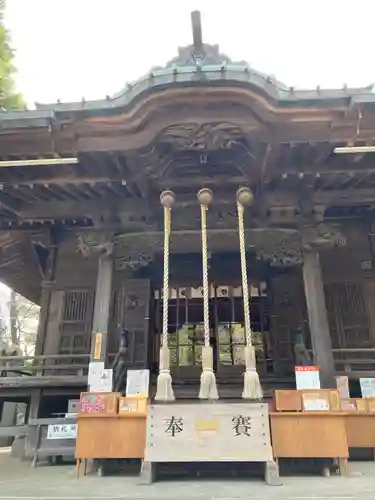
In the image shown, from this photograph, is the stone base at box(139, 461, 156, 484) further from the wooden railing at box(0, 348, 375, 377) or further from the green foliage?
the green foliage

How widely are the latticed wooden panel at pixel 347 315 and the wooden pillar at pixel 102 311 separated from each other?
161 inches

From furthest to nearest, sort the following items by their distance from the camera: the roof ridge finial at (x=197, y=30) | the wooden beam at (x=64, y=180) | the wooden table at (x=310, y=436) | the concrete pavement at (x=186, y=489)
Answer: the wooden beam at (x=64, y=180) → the roof ridge finial at (x=197, y=30) → the wooden table at (x=310, y=436) → the concrete pavement at (x=186, y=489)

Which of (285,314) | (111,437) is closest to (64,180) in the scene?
(111,437)

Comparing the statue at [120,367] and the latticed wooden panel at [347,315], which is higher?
the latticed wooden panel at [347,315]

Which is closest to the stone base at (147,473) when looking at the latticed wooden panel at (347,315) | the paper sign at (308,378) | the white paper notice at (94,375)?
the white paper notice at (94,375)

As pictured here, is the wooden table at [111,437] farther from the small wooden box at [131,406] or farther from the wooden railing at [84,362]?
the wooden railing at [84,362]

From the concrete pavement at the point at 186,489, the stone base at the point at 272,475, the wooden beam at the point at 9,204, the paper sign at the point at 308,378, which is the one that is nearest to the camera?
the concrete pavement at the point at 186,489

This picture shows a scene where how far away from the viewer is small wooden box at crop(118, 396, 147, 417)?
4926 mm

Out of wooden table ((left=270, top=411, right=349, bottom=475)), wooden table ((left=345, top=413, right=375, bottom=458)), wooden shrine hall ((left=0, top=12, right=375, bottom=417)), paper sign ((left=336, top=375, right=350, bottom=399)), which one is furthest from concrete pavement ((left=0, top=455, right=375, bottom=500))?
wooden shrine hall ((left=0, top=12, right=375, bottom=417))

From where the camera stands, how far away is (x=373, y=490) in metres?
3.76

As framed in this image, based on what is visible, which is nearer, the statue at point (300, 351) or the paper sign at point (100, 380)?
the paper sign at point (100, 380)

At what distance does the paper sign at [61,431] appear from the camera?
640 cm

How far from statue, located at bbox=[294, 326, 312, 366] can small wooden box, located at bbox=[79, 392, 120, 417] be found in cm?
341

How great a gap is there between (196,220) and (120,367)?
2.76 meters
